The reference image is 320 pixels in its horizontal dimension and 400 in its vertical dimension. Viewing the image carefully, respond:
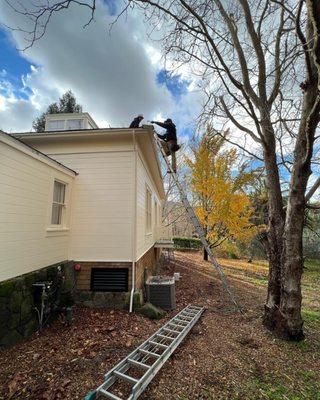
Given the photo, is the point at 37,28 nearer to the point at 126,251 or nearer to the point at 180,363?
the point at 126,251

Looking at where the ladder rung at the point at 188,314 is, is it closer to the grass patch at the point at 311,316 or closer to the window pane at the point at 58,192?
the grass patch at the point at 311,316

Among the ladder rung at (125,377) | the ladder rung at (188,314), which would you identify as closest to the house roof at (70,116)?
the ladder rung at (188,314)

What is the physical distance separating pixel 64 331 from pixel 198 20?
7.27m

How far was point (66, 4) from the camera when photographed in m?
3.91

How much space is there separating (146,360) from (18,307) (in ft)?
8.36

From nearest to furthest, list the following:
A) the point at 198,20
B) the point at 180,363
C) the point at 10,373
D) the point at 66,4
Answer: the point at 10,373, the point at 180,363, the point at 66,4, the point at 198,20

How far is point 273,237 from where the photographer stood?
5156 millimetres

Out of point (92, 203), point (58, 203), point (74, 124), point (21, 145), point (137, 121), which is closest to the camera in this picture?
point (21, 145)

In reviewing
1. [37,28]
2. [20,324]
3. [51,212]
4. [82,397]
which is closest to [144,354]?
[82,397]

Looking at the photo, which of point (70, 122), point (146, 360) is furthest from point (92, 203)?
point (70, 122)

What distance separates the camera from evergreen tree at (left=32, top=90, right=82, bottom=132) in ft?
64.8

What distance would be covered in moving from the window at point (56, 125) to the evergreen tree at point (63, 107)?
1176 centimetres

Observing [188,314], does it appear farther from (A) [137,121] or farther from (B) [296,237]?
(A) [137,121]

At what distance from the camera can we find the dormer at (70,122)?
886cm
